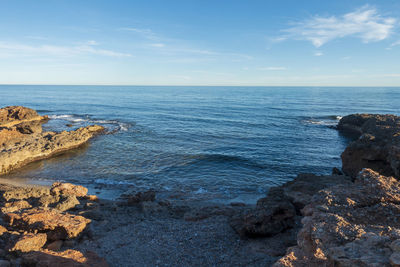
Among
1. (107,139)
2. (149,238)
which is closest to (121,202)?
(149,238)

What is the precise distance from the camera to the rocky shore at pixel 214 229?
632 centimetres

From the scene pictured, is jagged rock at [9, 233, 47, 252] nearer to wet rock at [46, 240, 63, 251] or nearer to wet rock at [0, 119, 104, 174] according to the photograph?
wet rock at [46, 240, 63, 251]

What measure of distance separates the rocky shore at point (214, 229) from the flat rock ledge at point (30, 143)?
7259 millimetres

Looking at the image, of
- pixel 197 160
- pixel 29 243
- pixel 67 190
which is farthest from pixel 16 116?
pixel 29 243

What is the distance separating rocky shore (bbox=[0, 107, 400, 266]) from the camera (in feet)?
20.7

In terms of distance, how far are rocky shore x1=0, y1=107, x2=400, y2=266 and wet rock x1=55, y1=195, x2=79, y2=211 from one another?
0.05m

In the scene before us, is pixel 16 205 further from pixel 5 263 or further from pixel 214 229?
pixel 214 229

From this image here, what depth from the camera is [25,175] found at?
2283 centimetres

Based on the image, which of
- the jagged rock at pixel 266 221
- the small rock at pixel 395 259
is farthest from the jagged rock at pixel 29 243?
the small rock at pixel 395 259

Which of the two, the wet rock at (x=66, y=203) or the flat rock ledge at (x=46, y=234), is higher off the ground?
the flat rock ledge at (x=46, y=234)

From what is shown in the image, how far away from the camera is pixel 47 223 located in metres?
10.4

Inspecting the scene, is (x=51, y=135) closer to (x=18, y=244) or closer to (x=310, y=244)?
(x=18, y=244)

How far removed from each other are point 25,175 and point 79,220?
16.0 metres

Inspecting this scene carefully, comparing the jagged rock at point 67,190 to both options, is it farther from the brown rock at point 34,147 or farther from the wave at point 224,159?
the wave at point 224,159
